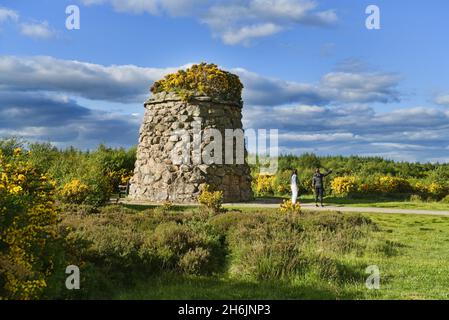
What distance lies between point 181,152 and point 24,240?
17.5 metres

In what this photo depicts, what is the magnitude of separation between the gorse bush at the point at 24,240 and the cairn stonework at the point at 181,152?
52.5ft

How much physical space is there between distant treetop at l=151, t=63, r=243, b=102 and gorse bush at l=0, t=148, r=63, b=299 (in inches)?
676

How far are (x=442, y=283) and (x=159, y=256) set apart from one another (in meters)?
5.33

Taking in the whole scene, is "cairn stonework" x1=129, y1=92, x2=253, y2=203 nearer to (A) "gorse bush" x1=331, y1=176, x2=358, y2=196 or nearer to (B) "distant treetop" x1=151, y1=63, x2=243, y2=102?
(B) "distant treetop" x1=151, y1=63, x2=243, y2=102

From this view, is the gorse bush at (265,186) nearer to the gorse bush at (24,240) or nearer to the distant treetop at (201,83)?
the distant treetop at (201,83)

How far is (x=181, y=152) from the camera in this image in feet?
81.8

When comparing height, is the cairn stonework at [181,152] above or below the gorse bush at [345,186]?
above

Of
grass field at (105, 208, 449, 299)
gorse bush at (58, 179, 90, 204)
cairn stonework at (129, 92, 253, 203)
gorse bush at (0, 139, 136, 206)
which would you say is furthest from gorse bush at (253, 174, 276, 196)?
grass field at (105, 208, 449, 299)

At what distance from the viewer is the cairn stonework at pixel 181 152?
971 inches

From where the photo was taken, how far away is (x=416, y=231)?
16.2 meters

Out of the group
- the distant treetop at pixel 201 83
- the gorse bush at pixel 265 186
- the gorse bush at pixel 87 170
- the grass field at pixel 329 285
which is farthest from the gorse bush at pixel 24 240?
the gorse bush at pixel 265 186

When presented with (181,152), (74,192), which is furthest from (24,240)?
(181,152)

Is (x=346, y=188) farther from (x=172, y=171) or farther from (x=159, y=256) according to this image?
(x=159, y=256)

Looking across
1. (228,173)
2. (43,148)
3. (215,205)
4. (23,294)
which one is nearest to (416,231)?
(215,205)
